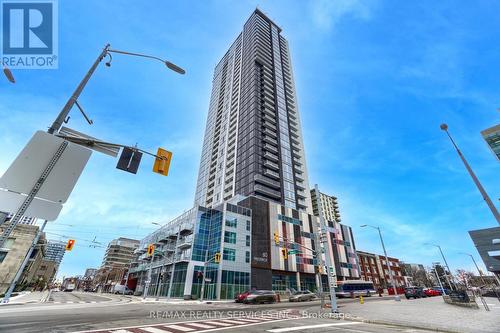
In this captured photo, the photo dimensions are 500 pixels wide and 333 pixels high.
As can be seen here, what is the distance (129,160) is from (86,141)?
1.55 meters

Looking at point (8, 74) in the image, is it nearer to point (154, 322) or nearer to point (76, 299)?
point (154, 322)

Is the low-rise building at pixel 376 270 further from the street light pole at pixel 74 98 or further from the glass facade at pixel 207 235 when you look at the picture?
the street light pole at pixel 74 98

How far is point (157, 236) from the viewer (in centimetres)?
6381

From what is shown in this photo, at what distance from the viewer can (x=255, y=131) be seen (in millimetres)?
75500

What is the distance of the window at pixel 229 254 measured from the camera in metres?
45.6

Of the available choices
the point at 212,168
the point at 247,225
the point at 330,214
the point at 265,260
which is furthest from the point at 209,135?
the point at 330,214

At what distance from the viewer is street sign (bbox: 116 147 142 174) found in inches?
273

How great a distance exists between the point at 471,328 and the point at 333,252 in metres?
58.1

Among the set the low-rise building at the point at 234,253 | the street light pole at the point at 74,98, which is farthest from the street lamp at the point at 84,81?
the low-rise building at the point at 234,253

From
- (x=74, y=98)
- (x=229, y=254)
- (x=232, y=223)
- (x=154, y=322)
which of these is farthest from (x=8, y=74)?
(x=232, y=223)

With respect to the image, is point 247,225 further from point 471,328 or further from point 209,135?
point 209,135

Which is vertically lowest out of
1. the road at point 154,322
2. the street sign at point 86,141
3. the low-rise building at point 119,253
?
the road at point 154,322

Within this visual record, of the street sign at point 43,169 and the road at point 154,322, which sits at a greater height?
the street sign at point 43,169

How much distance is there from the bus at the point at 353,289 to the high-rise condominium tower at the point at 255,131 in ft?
87.2
